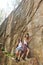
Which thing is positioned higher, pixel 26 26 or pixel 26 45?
pixel 26 26

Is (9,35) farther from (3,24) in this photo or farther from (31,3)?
(31,3)

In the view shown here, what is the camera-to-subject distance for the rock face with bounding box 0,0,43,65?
5.20 metres

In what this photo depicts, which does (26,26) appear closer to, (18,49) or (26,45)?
(26,45)

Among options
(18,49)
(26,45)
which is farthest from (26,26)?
(18,49)

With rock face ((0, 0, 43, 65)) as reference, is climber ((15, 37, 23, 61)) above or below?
below

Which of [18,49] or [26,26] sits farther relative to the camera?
[26,26]

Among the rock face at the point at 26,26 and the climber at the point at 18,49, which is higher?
the rock face at the point at 26,26

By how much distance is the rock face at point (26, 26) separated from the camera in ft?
17.1

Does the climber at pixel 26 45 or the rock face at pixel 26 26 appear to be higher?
the rock face at pixel 26 26

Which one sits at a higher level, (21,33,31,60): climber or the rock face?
the rock face

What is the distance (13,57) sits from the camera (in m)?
5.20

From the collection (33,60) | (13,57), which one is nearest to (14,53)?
(13,57)

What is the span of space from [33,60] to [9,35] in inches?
40.0

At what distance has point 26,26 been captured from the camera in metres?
5.45
